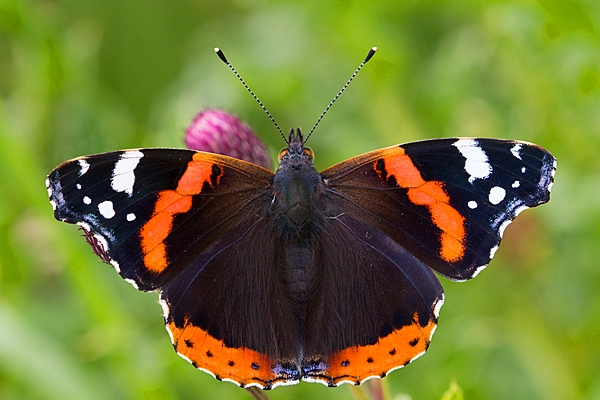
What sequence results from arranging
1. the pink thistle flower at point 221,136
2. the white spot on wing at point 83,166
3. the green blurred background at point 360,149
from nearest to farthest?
the white spot on wing at point 83,166, the pink thistle flower at point 221,136, the green blurred background at point 360,149

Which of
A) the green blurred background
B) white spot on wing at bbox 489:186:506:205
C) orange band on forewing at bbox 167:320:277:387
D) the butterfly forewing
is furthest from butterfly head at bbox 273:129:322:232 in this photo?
the green blurred background

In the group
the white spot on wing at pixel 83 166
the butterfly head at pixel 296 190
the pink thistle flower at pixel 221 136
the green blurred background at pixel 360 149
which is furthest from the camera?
the green blurred background at pixel 360 149

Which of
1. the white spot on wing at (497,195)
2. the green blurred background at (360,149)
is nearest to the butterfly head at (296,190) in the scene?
the white spot on wing at (497,195)

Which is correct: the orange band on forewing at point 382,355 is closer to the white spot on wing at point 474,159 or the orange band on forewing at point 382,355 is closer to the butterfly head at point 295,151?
the white spot on wing at point 474,159

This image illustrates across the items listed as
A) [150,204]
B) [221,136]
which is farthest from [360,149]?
[150,204]

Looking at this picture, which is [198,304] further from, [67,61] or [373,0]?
[373,0]

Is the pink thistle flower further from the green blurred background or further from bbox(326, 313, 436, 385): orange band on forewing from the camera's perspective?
bbox(326, 313, 436, 385): orange band on forewing
